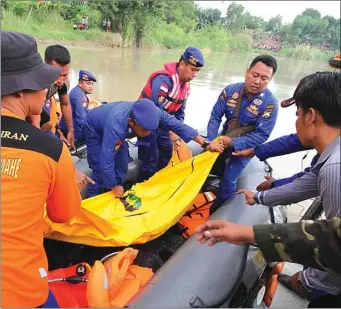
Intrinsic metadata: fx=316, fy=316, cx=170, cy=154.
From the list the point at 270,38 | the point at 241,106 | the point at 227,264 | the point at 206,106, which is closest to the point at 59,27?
the point at 206,106

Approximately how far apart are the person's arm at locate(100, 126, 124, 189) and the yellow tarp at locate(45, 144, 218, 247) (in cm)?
10

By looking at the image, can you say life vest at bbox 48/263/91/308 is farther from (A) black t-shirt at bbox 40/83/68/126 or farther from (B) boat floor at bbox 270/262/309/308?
(B) boat floor at bbox 270/262/309/308

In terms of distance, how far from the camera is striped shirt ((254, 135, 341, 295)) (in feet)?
3.09

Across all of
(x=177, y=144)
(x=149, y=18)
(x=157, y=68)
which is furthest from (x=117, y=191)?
(x=149, y=18)

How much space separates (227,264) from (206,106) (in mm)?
6895

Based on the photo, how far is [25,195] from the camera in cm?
93

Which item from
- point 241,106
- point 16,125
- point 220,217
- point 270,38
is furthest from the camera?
point 270,38

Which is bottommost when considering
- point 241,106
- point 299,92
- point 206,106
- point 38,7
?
point 206,106

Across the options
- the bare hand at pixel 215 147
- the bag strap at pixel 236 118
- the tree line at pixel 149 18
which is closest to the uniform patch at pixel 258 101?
the bag strap at pixel 236 118

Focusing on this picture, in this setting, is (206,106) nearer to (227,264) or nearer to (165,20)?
(227,264)

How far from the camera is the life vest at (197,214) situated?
238 centimetres

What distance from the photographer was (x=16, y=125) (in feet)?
3.01

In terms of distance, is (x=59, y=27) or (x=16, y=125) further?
(x=59, y=27)

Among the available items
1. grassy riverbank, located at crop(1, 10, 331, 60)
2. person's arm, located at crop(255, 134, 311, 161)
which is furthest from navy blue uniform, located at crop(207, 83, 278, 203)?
grassy riverbank, located at crop(1, 10, 331, 60)
